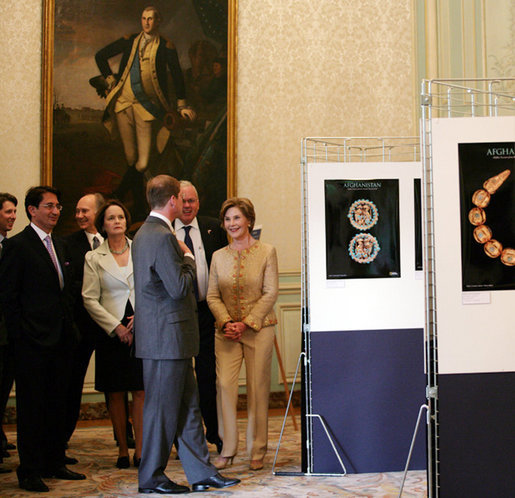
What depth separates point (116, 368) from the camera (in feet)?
16.5

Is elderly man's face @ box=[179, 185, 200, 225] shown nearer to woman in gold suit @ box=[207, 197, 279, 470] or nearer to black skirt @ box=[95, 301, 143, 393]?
woman in gold suit @ box=[207, 197, 279, 470]

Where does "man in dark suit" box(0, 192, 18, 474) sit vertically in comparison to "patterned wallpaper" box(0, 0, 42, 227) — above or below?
below

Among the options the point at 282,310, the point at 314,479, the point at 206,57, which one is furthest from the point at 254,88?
the point at 314,479

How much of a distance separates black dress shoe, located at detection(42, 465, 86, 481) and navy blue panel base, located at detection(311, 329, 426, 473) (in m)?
1.48

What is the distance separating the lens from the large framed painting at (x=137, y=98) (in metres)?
7.05

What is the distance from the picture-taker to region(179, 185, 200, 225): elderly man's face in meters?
5.52

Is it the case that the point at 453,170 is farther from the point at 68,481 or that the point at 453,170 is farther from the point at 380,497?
the point at 68,481

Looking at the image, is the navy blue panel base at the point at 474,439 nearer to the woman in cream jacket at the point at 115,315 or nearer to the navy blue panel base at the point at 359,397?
the navy blue panel base at the point at 359,397

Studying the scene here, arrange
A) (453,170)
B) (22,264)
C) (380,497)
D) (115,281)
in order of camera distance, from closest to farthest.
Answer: (453,170)
(380,497)
(22,264)
(115,281)

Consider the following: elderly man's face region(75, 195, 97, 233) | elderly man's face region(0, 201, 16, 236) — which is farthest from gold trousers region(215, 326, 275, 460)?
elderly man's face region(0, 201, 16, 236)

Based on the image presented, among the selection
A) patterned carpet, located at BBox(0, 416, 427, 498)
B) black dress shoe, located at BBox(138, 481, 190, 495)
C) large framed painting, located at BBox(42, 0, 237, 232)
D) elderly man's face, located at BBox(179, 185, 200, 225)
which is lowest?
patterned carpet, located at BBox(0, 416, 427, 498)

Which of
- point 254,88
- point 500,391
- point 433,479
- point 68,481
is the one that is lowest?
point 68,481

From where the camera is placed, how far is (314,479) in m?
4.66

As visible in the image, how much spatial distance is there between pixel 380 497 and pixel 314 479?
0.56 m
